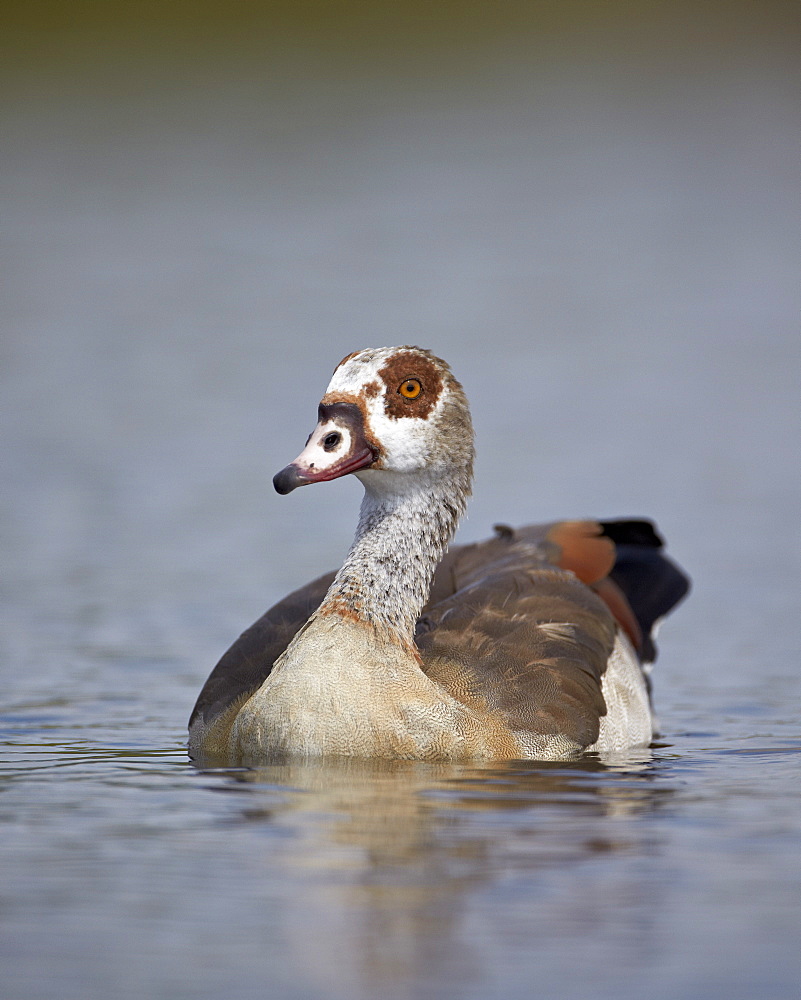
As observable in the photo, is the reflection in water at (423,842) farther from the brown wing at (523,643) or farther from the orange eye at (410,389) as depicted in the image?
the orange eye at (410,389)

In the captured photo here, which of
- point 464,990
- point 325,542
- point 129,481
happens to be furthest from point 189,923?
point 129,481

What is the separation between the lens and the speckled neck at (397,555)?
8.33 meters

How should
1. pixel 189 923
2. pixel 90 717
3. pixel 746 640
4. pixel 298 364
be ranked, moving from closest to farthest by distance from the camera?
pixel 189 923 < pixel 90 717 < pixel 746 640 < pixel 298 364

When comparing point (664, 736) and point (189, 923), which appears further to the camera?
point (664, 736)

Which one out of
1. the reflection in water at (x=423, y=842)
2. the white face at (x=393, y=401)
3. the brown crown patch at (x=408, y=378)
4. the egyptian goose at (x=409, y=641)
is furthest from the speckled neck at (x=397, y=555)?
the reflection in water at (x=423, y=842)

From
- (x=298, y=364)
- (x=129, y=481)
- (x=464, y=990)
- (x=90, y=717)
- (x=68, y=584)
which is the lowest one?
(x=464, y=990)

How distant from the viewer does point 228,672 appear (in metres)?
8.76

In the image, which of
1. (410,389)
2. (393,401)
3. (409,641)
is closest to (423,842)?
(409,641)

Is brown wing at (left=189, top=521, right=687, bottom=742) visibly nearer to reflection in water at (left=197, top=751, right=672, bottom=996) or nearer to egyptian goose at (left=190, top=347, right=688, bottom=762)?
egyptian goose at (left=190, top=347, right=688, bottom=762)

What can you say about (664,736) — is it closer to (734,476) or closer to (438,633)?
(438,633)

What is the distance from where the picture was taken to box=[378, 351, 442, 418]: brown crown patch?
8.28 m

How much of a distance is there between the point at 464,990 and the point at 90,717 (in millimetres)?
4872

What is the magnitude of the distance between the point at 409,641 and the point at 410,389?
118 cm

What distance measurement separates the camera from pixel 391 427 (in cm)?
823
